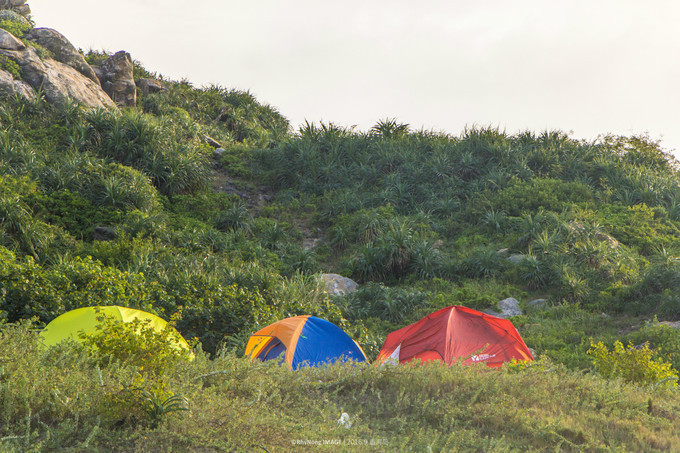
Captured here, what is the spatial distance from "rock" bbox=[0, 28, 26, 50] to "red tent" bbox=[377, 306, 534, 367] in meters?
17.7

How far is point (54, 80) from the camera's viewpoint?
1939 cm

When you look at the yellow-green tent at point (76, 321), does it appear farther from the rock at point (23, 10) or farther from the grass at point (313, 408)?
the rock at point (23, 10)

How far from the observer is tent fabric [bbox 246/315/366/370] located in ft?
28.6

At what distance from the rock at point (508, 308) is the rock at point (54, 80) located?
50.3ft

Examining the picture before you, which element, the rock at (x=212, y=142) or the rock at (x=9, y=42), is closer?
the rock at (x=9, y=42)

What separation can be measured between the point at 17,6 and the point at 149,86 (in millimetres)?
7143

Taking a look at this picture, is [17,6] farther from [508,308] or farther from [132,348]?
[132,348]

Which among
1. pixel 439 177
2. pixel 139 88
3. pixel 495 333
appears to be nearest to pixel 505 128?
pixel 439 177

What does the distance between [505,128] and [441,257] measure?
9.24 meters

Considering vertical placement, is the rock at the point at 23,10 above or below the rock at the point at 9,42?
above

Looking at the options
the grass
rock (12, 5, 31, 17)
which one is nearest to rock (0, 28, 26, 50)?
rock (12, 5, 31, 17)

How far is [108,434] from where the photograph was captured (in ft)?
14.1

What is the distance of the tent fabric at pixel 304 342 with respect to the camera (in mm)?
8710

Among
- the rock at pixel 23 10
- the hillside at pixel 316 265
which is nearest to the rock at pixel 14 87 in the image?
the hillside at pixel 316 265
